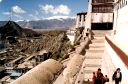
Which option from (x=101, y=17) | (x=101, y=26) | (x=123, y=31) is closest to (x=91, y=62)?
(x=123, y=31)

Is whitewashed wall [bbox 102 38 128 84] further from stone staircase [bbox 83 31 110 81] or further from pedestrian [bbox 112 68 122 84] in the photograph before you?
stone staircase [bbox 83 31 110 81]

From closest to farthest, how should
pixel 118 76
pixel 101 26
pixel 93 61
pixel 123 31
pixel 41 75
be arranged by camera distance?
1. pixel 41 75
2. pixel 118 76
3. pixel 123 31
4. pixel 93 61
5. pixel 101 26

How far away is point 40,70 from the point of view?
8.55 m

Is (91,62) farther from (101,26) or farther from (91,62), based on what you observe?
(101,26)

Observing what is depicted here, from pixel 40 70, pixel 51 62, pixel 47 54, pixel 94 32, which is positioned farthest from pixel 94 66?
→ pixel 47 54

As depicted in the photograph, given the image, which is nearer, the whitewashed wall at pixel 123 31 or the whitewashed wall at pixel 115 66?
the whitewashed wall at pixel 115 66

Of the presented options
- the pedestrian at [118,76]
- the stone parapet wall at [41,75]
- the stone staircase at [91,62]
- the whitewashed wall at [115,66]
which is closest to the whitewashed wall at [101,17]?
the stone staircase at [91,62]

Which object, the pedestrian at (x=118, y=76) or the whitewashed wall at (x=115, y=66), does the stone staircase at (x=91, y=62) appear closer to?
the whitewashed wall at (x=115, y=66)

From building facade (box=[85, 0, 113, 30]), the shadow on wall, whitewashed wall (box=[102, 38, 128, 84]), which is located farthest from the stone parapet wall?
the shadow on wall

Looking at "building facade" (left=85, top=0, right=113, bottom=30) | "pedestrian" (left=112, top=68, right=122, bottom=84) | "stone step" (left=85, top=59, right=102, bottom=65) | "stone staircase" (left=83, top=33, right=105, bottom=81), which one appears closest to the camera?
"pedestrian" (left=112, top=68, right=122, bottom=84)

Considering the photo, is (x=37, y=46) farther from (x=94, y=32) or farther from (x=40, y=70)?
(x=40, y=70)

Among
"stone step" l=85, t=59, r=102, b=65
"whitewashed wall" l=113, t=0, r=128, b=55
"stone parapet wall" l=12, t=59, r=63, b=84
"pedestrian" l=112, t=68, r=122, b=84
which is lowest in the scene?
"stone step" l=85, t=59, r=102, b=65

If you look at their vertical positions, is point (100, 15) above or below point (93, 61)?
above

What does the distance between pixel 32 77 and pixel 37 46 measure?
133016 mm
